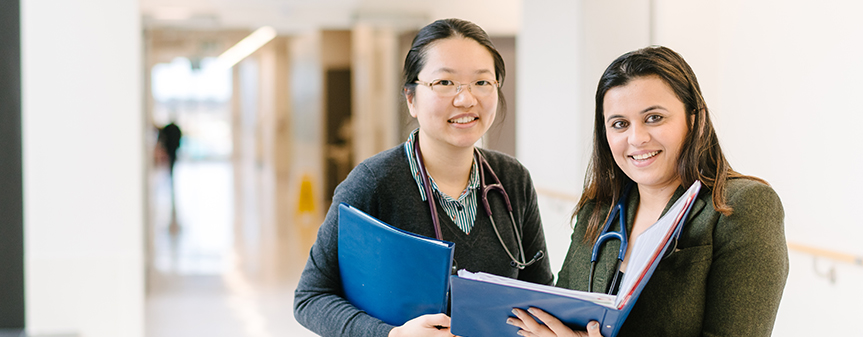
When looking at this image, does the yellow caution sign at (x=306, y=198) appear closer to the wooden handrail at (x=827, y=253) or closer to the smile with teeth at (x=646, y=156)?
the wooden handrail at (x=827, y=253)

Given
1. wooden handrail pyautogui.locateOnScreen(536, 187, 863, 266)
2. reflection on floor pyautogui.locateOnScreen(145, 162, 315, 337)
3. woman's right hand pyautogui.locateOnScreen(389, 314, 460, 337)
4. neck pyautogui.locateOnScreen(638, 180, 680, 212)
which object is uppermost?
neck pyautogui.locateOnScreen(638, 180, 680, 212)

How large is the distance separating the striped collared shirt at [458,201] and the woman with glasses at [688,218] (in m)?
0.27

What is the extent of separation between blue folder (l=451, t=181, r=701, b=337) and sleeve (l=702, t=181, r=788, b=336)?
101mm

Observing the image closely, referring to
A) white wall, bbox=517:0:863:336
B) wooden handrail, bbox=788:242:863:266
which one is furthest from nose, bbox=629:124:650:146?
wooden handrail, bbox=788:242:863:266

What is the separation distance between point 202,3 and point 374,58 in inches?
106

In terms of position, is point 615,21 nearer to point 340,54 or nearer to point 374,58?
point 374,58

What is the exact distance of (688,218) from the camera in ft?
3.79

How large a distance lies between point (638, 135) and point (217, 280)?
5147 millimetres

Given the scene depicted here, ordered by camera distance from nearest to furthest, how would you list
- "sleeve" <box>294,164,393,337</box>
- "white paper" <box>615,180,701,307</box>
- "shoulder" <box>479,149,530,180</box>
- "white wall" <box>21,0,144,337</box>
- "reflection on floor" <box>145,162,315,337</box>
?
1. "white paper" <box>615,180,701,307</box>
2. "sleeve" <box>294,164,393,337</box>
3. "shoulder" <box>479,149,530,180</box>
4. "white wall" <box>21,0,144,337</box>
5. "reflection on floor" <box>145,162,315,337</box>

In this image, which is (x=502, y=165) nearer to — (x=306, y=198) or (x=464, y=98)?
(x=464, y=98)

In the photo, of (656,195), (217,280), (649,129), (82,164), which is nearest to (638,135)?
(649,129)

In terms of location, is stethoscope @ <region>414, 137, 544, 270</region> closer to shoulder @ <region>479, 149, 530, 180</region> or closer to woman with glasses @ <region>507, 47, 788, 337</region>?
shoulder @ <region>479, 149, 530, 180</region>

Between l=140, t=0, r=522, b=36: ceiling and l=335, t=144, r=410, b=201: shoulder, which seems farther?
l=140, t=0, r=522, b=36: ceiling

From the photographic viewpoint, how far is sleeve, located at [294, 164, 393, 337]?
1.34 meters
